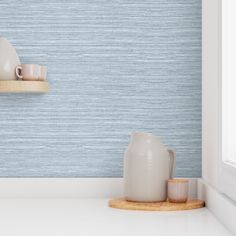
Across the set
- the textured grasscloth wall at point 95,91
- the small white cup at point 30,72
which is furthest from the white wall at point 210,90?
the small white cup at point 30,72

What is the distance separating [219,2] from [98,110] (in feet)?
2.22

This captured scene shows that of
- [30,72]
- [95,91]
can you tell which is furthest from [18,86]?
[95,91]

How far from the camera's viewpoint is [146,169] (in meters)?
1.93

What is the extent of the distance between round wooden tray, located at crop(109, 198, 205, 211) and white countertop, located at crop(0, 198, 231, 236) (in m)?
0.03

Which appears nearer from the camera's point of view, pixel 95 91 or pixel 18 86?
pixel 18 86

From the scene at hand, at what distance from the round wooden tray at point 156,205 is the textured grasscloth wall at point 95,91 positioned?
298mm

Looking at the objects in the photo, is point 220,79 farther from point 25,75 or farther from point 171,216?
point 25,75

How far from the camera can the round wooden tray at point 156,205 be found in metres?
1.83

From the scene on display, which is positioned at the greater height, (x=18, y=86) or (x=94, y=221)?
(x=18, y=86)

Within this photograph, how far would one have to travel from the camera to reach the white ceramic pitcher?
6.33ft

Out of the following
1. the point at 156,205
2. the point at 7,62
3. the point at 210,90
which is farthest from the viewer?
the point at 7,62

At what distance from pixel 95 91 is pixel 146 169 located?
1.41ft

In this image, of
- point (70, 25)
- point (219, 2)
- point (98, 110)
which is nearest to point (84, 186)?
point (98, 110)

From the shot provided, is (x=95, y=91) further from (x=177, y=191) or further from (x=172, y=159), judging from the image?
(x=177, y=191)
